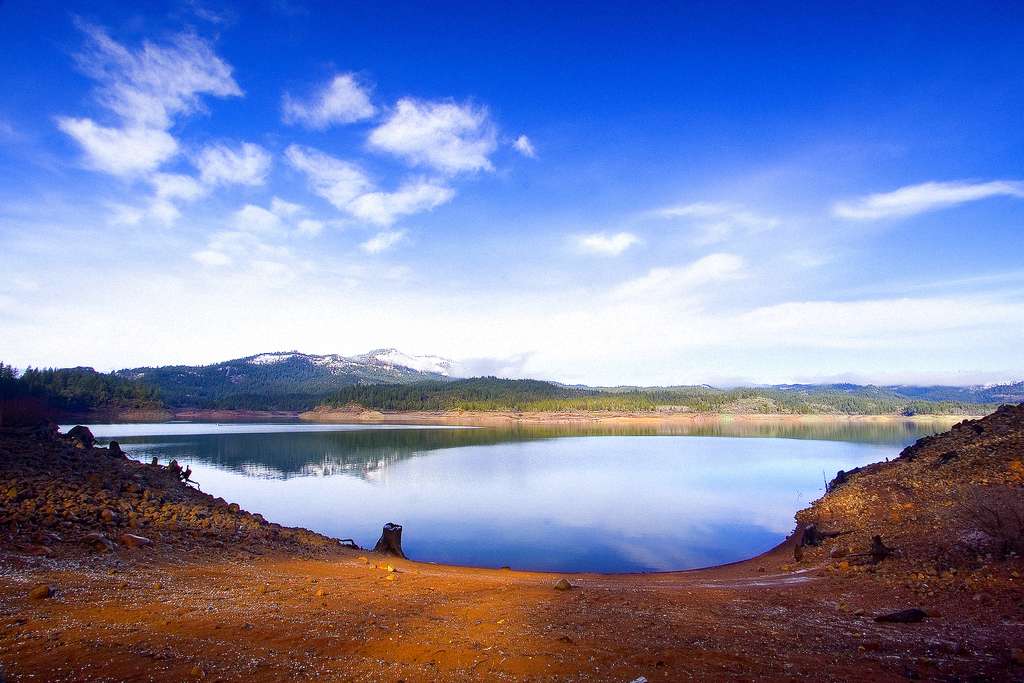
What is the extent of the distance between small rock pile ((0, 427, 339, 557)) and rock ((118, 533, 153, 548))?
0.06 ft

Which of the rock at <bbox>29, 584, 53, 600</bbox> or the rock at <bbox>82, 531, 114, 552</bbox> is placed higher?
the rock at <bbox>29, 584, 53, 600</bbox>

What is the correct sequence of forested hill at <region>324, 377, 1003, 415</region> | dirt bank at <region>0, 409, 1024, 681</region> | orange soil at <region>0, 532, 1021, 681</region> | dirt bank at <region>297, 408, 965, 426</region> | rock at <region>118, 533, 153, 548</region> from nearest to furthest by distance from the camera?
1. orange soil at <region>0, 532, 1021, 681</region>
2. dirt bank at <region>0, 409, 1024, 681</region>
3. rock at <region>118, 533, 153, 548</region>
4. dirt bank at <region>297, 408, 965, 426</region>
5. forested hill at <region>324, 377, 1003, 415</region>

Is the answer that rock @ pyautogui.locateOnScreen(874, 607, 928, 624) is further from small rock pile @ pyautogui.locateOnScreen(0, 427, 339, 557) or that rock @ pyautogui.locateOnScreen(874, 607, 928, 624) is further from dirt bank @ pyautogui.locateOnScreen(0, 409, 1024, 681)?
small rock pile @ pyautogui.locateOnScreen(0, 427, 339, 557)

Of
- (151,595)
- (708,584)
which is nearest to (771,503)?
(708,584)

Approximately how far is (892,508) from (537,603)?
47.0ft

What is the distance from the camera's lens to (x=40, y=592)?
286 inches

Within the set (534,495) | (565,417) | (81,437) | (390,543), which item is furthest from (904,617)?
(565,417)

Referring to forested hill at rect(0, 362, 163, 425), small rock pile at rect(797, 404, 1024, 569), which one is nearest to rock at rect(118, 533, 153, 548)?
small rock pile at rect(797, 404, 1024, 569)

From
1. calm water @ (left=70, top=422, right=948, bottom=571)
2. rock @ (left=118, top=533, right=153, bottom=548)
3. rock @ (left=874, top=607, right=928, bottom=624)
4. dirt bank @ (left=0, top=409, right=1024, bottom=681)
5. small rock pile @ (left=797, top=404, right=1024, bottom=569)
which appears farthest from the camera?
calm water @ (left=70, top=422, right=948, bottom=571)

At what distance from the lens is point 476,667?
A: 584 centimetres

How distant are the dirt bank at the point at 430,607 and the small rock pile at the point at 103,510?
71 millimetres

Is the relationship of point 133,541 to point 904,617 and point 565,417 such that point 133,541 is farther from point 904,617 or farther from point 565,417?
point 565,417

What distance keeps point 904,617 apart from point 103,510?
51.8ft

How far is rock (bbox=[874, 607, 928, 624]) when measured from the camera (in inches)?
308
